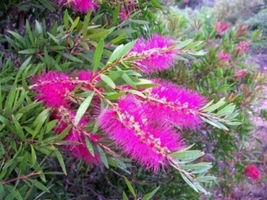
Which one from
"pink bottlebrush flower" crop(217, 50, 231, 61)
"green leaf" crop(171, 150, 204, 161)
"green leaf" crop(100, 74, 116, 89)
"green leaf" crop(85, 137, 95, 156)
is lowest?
"pink bottlebrush flower" crop(217, 50, 231, 61)

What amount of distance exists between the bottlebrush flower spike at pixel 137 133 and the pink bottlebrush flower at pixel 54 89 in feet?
0.33

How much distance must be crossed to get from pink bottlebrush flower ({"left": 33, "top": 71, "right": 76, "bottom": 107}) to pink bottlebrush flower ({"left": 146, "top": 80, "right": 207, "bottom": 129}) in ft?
0.52

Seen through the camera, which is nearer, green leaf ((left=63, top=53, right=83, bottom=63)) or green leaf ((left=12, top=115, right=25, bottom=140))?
green leaf ((left=12, top=115, right=25, bottom=140))

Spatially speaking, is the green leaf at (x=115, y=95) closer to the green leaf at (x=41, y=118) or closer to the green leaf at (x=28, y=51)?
the green leaf at (x=41, y=118)

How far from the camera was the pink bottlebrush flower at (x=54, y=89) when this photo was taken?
857 millimetres

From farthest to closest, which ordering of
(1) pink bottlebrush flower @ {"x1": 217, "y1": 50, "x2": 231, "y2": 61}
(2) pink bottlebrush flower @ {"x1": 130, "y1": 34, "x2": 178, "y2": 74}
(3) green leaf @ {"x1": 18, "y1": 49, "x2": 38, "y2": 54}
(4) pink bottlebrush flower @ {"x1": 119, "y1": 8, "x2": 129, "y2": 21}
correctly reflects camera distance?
(1) pink bottlebrush flower @ {"x1": 217, "y1": 50, "x2": 231, "y2": 61} → (4) pink bottlebrush flower @ {"x1": 119, "y1": 8, "x2": 129, "y2": 21} → (3) green leaf @ {"x1": 18, "y1": 49, "x2": 38, "y2": 54} → (2) pink bottlebrush flower @ {"x1": 130, "y1": 34, "x2": 178, "y2": 74}

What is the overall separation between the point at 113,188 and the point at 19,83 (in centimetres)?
56

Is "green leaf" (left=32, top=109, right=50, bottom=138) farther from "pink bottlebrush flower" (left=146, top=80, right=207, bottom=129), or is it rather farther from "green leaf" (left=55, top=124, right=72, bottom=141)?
"pink bottlebrush flower" (left=146, top=80, right=207, bottom=129)

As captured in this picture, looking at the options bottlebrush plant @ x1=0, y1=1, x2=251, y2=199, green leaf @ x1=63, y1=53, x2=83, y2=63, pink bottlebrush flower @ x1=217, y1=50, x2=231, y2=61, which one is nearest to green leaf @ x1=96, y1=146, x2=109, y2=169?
bottlebrush plant @ x1=0, y1=1, x2=251, y2=199

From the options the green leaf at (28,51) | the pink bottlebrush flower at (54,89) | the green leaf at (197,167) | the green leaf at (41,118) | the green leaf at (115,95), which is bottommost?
the green leaf at (197,167)

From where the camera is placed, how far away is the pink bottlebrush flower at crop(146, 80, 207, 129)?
2.68ft

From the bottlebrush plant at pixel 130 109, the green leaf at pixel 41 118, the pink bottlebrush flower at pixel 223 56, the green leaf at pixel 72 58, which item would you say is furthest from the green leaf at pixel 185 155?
the pink bottlebrush flower at pixel 223 56

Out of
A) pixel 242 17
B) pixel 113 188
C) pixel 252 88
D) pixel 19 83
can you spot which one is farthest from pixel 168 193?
pixel 242 17

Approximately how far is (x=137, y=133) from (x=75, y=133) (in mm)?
152
